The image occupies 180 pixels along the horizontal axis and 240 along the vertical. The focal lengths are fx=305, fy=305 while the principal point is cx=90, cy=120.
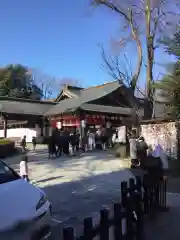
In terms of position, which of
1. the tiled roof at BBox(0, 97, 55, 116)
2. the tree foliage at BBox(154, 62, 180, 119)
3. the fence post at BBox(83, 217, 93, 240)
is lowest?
the fence post at BBox(83, 217, 93, 240)

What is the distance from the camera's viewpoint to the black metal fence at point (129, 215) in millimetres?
3503

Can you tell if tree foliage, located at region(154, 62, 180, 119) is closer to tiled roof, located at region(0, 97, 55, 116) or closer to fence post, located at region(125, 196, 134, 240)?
fence post, located at region(125, 196, 134, 240)

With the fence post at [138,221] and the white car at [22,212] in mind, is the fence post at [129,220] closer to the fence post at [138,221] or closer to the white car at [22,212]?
the fence post at [138,221]

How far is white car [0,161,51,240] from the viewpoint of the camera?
12.6ft

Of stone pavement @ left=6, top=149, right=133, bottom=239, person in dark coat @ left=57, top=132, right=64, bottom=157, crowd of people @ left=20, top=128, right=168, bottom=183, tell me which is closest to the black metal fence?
crowd of people @ left=20, top=128, right=168, bottom=183

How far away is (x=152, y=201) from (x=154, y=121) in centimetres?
1070

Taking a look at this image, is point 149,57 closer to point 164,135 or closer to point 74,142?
point 74,142

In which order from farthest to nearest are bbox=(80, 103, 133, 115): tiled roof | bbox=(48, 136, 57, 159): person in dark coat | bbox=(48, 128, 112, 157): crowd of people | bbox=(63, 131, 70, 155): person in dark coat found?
bbox=(80, 103, 133, 115): tiled roof
bbox=(63, 131, 70, 155): person in dark coat
bbox=(48, 128, 112, 157): crowd of people
bbox=(48, 136, 57, 159): person in dark coat

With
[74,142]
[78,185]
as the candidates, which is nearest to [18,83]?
[74,142]

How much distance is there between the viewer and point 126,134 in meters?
19.9

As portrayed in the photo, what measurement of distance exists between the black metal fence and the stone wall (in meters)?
8.10

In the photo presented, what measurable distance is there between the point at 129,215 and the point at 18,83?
145 feet

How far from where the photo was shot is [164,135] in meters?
15.2

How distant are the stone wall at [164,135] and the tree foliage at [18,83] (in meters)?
29.8
